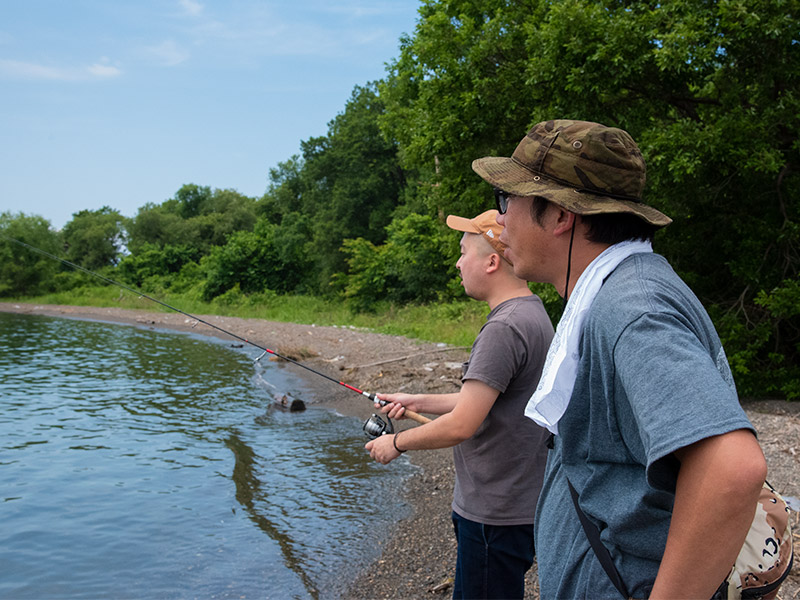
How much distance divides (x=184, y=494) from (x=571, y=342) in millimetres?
8177

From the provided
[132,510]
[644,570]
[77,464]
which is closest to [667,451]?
[644,570]

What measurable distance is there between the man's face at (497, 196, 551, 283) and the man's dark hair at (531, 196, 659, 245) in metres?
0.11

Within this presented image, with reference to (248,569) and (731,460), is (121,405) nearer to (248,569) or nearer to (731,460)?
(248,569)

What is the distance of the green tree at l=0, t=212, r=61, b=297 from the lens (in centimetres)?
4747

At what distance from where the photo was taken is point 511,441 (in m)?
2.59

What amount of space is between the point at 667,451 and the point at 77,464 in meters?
10.9

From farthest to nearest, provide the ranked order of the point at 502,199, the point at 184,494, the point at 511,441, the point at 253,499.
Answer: the point at 184,494
the point at 253,499
the point at 511,441
the point at 502,199

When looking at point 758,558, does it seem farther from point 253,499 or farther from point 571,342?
point 253,499

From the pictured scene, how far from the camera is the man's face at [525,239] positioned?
5.06ft

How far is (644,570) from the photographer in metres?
1.31

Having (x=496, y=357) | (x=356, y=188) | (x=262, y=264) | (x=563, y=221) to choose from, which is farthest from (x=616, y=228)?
(x=262, y=264)

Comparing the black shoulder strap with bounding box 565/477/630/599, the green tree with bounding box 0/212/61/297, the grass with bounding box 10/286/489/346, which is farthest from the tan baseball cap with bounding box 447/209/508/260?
the green tree with bounding box 0/212/61/297

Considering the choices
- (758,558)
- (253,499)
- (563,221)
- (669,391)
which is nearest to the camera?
(669,391)

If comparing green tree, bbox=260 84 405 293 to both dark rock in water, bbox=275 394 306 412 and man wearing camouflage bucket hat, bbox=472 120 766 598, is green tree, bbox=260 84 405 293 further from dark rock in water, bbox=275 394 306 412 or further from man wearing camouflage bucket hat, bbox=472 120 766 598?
man wearing camouflage bucket hat, bbox=472 120 766 598
